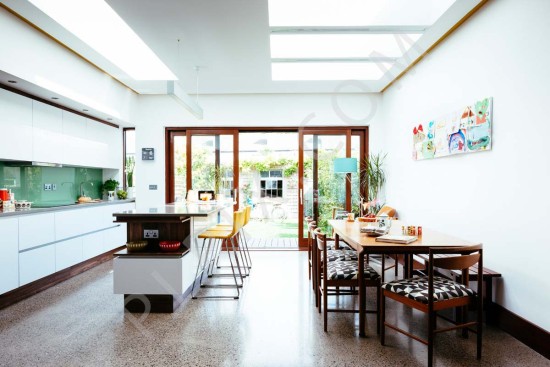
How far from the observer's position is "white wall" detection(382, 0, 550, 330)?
7.93ft

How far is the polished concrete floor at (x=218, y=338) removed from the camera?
89.8 inches

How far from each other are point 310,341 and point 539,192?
2.12 m

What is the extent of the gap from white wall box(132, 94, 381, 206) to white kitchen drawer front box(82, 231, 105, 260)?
1.20 metres

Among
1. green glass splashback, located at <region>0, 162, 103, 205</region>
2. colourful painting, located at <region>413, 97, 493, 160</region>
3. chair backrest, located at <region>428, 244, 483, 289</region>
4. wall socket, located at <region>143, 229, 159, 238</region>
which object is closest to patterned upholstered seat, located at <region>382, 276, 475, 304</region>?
chair backrest, located at <region>428, 244, 483, 289</region>

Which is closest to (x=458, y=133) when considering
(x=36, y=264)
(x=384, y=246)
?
(x=384, y=246)

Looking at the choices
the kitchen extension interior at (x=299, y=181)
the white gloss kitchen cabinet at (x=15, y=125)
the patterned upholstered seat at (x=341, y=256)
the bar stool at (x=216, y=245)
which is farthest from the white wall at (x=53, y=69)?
the patterned upholstered seat at (x=341, y=256)

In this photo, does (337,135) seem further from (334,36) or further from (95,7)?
(95,7)

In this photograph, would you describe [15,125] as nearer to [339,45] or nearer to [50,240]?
[50,240]

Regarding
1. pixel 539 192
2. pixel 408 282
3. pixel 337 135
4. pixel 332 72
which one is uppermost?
pixel 332 72

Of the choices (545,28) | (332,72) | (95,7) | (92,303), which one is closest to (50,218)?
(92,303)

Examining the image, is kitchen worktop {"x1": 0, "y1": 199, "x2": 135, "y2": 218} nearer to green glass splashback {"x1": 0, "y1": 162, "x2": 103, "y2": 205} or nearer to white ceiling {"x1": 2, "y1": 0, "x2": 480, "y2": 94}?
green glass splashback {"x1": 0, "y1": 162, "x2": 103, "y2": 205}

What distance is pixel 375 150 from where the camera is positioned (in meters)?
5.96

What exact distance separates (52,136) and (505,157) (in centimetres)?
530

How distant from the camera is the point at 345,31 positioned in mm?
3566
